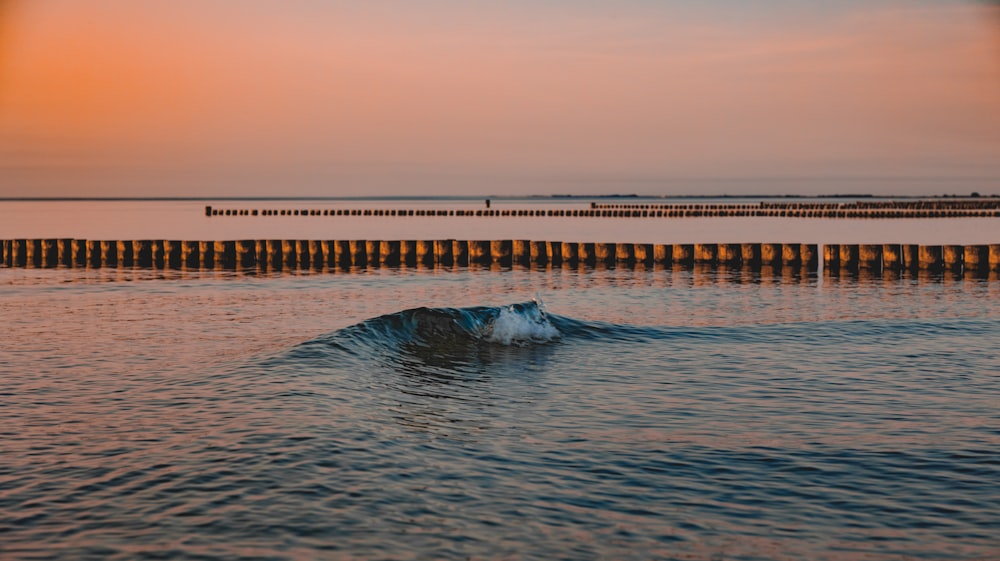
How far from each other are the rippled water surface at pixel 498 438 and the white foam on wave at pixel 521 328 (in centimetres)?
5

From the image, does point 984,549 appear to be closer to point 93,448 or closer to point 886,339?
point 93,448

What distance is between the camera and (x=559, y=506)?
21.9 feet

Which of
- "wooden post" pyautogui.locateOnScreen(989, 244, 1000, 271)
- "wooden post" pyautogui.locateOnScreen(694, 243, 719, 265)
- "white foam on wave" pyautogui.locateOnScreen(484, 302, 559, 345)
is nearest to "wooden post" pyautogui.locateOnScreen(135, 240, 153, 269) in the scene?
"wooden post" pyautogui.locateOnScreen(694, 243, 719, 265)

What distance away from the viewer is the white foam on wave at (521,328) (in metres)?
17.2

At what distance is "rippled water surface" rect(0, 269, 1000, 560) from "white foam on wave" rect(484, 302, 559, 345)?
0.15 ft

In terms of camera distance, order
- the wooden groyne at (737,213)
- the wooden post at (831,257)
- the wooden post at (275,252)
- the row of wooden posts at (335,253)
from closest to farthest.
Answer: the wooden post at (831,257) < the row of wooden posts at (335,253) < the wooden post at (275,252) < the wooden groyne at (737,213)

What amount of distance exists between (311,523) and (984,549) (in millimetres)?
4380

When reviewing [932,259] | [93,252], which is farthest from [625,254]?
[93,252]

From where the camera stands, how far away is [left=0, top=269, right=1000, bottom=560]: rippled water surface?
613 centimetres

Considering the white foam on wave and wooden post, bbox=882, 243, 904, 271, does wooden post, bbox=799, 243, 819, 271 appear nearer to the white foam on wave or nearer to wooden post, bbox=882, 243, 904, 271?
wooden post, bbox=882, 243, 904, 271

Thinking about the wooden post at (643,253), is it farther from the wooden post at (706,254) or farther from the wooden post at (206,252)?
the wooden post at (206,252)

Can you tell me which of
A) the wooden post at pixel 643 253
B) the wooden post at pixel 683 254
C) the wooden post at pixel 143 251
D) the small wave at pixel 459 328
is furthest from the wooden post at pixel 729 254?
the wooden post at pixel 143 251

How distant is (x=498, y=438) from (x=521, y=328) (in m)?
8.59

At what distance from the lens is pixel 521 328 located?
17453 mm
